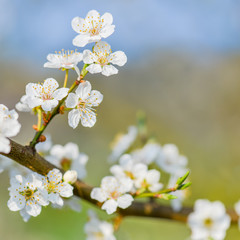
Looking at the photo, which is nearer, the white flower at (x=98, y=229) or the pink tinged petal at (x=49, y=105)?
the pink tinged petal at (x=49, y=105)

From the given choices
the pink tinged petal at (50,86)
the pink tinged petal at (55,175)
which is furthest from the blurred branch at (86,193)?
the pink tinged petal at (50,86)

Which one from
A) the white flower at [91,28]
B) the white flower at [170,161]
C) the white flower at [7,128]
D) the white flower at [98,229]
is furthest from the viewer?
the white flower at [170,161]

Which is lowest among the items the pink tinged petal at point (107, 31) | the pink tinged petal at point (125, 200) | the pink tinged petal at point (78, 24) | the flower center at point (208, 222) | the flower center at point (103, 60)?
the pink tinged petal at point (125, 200)

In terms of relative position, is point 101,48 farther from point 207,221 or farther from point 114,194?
point 207,221

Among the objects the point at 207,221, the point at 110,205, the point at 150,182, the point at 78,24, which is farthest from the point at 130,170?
the point at 78,24

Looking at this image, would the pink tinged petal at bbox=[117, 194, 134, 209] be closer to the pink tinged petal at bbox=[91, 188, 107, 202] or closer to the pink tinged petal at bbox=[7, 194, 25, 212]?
the pink tinged petal at bbox=[91, 188, 107, 202]

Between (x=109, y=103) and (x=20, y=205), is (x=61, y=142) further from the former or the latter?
(x=20, y=205)

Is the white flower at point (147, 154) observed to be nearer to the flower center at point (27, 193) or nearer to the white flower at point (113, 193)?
the white flower at point (113, 193)

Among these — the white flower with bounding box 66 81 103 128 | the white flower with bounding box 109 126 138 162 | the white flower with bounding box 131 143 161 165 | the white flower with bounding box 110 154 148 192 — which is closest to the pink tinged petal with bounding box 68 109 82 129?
the white flower with bounding box 66 81 103 128
